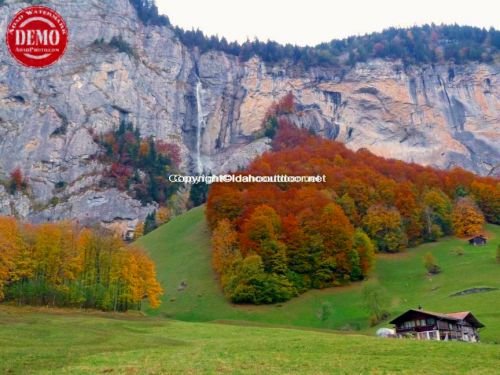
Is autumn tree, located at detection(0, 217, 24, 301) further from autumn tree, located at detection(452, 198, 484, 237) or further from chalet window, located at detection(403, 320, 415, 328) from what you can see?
autumn tree, located at detection(452, 198, 484, 237)

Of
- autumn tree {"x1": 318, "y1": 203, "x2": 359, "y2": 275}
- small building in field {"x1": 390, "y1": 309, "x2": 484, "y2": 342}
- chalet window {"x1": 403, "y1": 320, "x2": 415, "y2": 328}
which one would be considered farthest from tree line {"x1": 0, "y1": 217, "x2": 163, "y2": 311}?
small building in field {"x1": 390, "y1": 309, "x2": 484, "y2": 342}

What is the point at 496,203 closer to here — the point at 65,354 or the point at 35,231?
the point at 35,231

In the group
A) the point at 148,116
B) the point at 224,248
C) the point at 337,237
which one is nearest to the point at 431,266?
the point at 337,237

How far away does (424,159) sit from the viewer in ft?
585

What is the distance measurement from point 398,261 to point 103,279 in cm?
4969

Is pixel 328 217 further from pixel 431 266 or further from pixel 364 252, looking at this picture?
pixel 431 266

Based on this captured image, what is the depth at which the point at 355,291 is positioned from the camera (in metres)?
78.9

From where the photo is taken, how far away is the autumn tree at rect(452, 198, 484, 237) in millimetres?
103188

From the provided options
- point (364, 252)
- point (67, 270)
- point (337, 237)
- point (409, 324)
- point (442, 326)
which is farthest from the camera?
point (337, 237)

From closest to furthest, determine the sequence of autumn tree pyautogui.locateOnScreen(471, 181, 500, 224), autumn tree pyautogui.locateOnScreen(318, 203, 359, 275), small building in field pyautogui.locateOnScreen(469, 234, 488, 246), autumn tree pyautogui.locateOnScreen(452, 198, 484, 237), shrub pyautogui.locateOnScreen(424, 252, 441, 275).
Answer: shrub pyautogui.locateOnScreen(424, 252, 441, 275) < autumn tree pyautogui.locateOnScreen(318, 203, 359, 275) < small building in field pyautogui.locateOnScreen(469, 234, 488, 246) < autumn tree pyautogui.locateOnScreen(452, 198, 484, 237) < autumn tree pyautogui.locateOnScreen(471, 181, 500, 224)

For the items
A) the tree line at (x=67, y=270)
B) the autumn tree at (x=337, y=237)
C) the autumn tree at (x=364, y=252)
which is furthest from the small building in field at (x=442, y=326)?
the tree line at (x=67, y=270)

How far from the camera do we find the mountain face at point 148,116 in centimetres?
15300

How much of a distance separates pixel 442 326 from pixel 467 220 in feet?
185

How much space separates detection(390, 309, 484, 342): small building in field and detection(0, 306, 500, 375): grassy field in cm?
1553
